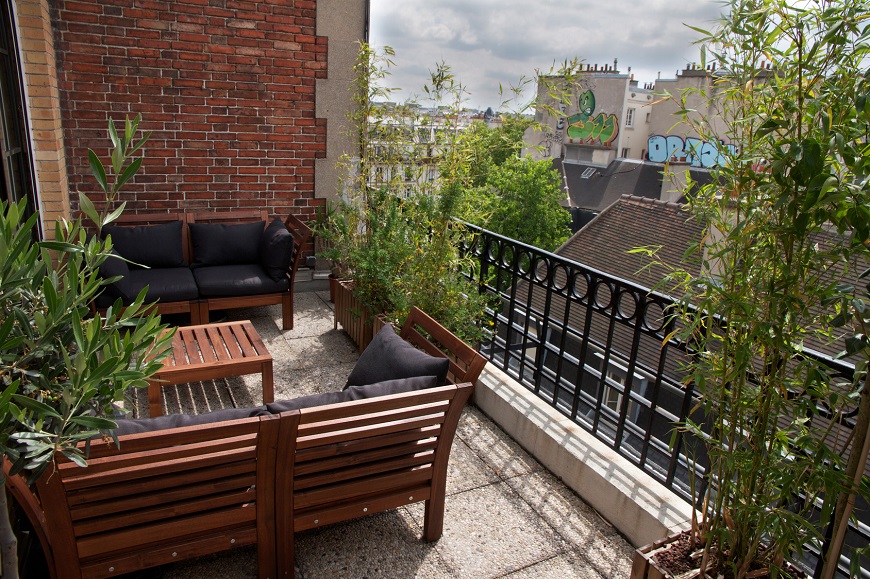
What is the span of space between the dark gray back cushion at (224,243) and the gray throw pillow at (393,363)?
8.50ft

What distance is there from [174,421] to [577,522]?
172cm

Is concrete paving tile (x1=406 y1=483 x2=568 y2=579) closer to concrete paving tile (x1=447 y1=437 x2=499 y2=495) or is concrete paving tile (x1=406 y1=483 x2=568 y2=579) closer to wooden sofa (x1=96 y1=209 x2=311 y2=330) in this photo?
concrete paving tile (x1=447 y1=437 x2=499 y2=495)

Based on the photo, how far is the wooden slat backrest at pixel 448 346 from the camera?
2.38 metres

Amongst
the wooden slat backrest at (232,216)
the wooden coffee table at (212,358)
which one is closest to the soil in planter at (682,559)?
the wooden coffee table at (212,358)

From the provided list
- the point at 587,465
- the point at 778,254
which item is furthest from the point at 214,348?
the point at 778,254

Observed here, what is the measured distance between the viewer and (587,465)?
277 cm

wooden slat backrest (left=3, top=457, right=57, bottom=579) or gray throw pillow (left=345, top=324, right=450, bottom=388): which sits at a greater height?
gray throw pillow (left=345, top=324, right=450, bottom=388)

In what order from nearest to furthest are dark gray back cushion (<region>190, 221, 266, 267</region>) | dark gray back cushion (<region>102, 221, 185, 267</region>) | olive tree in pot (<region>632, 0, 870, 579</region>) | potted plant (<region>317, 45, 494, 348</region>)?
olive tree in pot (<region>632, 0, 870, 579</region>) < potted plant (<region>317, 45, 494, 348</region>) < dark gray back cushion (<region>102, 221, 185, 267</region>) < dark gray back cushion (<region>190, 221, 266, 267</region>)

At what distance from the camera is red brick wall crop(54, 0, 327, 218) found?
15.8ft

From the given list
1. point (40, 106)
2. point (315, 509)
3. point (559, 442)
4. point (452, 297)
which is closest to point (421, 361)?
point (315, 509)

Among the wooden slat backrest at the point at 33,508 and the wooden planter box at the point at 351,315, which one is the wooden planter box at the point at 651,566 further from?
the wooden planter box at the point at 351,315

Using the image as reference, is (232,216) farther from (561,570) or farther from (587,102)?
(587,102)

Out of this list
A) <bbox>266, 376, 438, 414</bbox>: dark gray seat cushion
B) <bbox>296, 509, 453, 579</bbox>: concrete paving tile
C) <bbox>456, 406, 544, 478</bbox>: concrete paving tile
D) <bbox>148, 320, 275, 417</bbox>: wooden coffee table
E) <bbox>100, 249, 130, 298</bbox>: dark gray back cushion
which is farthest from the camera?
<bbox>100, 249, 130, 298</bbox>: dark gray back cushion

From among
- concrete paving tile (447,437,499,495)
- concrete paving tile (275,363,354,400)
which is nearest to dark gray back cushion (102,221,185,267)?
concrete paving tile (275,363,354,400)
